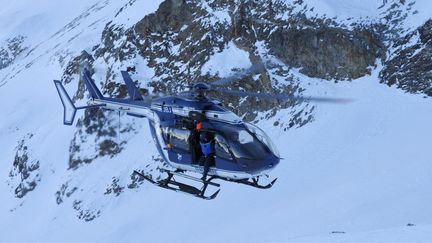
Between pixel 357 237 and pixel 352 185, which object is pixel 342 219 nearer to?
pixel 352 185

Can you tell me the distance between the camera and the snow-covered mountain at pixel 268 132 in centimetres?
2048

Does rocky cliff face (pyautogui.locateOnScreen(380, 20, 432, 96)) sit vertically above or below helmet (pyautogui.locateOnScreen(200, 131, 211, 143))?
below

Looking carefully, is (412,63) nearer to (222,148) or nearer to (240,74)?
(222,148)

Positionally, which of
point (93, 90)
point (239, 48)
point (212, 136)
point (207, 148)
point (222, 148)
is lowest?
point (239, 48)

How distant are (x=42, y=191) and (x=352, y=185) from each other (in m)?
20.0

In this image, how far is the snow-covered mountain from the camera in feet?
67.2

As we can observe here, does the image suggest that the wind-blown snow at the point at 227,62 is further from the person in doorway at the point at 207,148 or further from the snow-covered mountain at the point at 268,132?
the person in doorway at the point at 207,148

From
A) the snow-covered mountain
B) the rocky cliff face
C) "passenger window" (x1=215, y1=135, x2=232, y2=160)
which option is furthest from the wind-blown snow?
"passenger window" (x1=215, y1=135, x2=232, y2=160)

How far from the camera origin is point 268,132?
86.8 feet

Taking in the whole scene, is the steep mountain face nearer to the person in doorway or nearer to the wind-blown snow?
the wind-blown snow

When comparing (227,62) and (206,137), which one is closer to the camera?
(206,137)

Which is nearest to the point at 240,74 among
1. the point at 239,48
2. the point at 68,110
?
the point at 68,110

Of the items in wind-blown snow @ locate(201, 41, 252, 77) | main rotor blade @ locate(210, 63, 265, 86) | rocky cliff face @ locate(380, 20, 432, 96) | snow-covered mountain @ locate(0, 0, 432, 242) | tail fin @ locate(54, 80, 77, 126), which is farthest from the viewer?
wind-blown snow @ locate(201, 41, 252, 77)

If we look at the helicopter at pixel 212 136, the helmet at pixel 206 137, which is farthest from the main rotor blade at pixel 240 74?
the helmet at pixel 206 137
